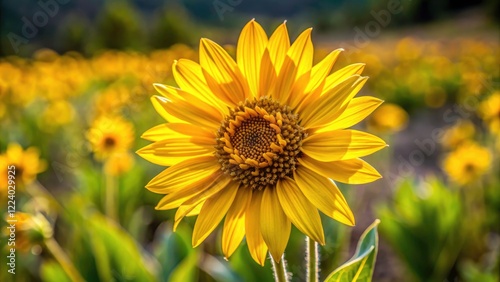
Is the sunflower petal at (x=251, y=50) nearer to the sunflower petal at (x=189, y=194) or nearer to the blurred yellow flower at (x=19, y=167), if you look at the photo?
the sunflower petal at (x=189, y=194)

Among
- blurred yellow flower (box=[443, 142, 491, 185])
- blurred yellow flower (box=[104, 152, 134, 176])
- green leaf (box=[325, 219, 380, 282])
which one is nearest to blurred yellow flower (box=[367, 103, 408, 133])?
blurred yellow flower (box=[443, 142, 491, 185])

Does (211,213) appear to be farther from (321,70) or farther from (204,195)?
(321,70)

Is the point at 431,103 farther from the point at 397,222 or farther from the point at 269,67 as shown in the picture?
the point at 269,67

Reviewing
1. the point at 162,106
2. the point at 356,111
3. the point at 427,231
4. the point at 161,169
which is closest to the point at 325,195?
the point at 356,111

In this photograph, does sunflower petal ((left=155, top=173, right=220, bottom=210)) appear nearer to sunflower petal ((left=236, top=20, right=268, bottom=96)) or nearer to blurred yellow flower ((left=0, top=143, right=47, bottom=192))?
sunflower petal ((left=236, top=20, right=268, bottom=96))

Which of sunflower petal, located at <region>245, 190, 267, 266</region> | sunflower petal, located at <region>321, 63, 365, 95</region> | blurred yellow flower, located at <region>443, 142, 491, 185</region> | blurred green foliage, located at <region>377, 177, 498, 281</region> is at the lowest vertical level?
blurred green foliage, located at <region>377, 177, 498, 281</region>

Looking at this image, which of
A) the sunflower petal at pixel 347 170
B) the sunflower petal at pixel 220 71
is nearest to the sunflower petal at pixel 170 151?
the sunflower petal at pixel 220 71

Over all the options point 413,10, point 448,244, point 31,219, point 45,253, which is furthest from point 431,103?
point 413,10

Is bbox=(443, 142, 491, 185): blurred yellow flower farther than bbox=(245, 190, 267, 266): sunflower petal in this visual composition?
Yes
